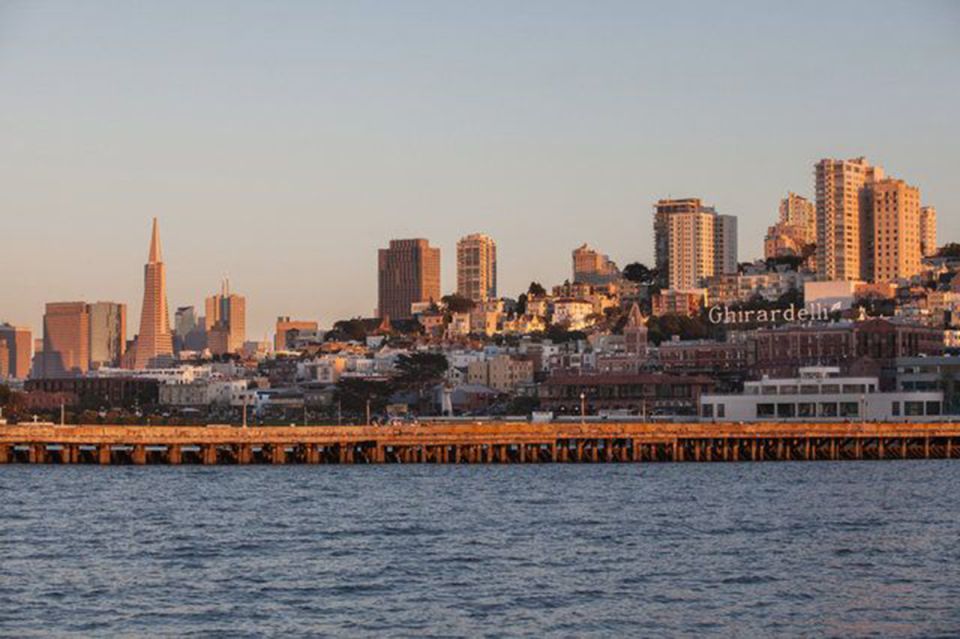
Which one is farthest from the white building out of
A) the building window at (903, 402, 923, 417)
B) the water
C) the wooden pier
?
the water

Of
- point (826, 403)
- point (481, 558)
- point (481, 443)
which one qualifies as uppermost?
point (826, 403)

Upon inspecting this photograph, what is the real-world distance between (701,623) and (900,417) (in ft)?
390

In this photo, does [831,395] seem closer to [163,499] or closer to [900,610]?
[163,499]

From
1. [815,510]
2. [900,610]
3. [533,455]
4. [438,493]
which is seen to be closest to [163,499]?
[438,493]

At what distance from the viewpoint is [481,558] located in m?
63.5

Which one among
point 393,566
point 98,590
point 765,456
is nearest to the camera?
point 98,590

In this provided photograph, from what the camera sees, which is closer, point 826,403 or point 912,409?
point 826,403

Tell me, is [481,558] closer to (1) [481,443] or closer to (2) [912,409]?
(1) [481,443]

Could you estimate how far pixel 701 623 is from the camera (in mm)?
49812

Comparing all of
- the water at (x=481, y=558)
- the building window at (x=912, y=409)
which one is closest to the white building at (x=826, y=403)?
the building window at (x=912, y=409)

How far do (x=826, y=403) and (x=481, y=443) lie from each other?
52489mm

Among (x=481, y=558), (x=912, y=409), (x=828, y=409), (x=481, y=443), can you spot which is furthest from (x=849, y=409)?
(x=481, y=558)

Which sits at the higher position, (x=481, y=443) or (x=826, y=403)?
(x=826, y=403)

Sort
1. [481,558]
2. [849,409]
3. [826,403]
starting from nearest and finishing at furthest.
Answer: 1. [481,558]
2. [826,403]
3. [849,409]
